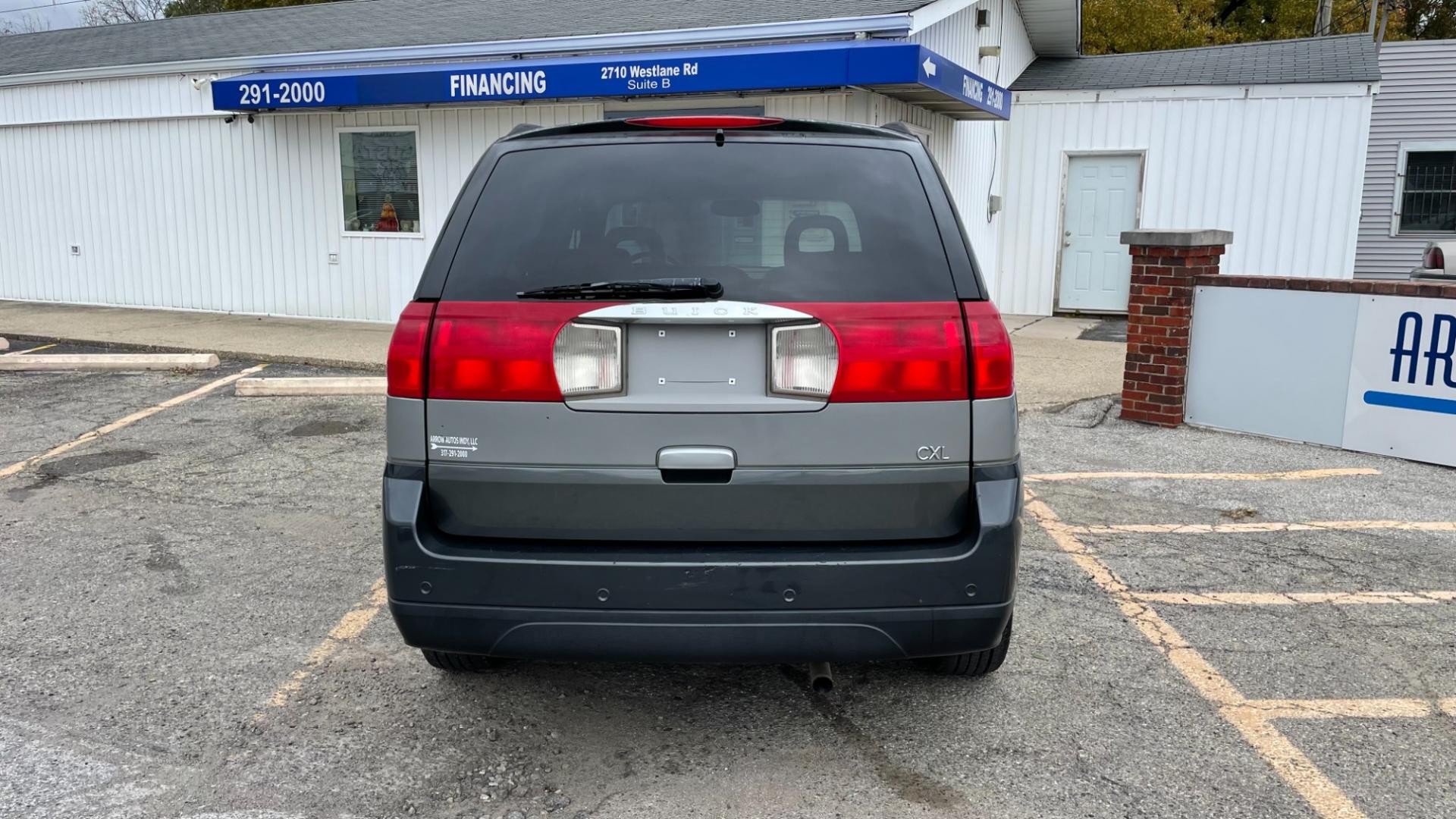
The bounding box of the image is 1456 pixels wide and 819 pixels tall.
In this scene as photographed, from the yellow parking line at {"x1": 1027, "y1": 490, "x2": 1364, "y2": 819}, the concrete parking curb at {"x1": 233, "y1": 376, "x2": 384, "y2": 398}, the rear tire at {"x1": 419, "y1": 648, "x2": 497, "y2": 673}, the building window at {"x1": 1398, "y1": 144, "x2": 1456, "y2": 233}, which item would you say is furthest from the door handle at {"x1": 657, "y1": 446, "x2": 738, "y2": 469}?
the building window at {"x1": 1398, "y1": 144, "x2": 1456, "y2": 233}

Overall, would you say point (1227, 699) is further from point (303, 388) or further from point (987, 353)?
point (303, 388)

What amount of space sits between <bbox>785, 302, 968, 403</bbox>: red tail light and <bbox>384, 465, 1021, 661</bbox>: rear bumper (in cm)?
30

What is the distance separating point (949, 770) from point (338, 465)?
4.76 meters

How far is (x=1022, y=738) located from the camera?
133 inches

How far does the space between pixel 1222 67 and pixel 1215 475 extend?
9773 millimetres

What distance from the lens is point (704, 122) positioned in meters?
3.17

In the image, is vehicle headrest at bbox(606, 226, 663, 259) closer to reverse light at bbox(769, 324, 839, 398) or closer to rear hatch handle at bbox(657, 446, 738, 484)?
reverse light at bbox(769, 324, 839, 398)

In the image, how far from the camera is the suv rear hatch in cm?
289

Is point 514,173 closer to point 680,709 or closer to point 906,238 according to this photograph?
point 906,238

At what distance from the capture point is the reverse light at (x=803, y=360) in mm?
2891

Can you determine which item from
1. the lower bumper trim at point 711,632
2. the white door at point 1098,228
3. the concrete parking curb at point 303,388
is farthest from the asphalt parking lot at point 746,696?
the white door at point 1098,228

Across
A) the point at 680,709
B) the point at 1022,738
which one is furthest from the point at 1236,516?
the point at 680,709

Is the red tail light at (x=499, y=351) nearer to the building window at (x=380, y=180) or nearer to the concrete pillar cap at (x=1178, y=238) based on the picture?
the concrete pillar cap at (x=1178, y=238)

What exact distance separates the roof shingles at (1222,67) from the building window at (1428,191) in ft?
8.09
